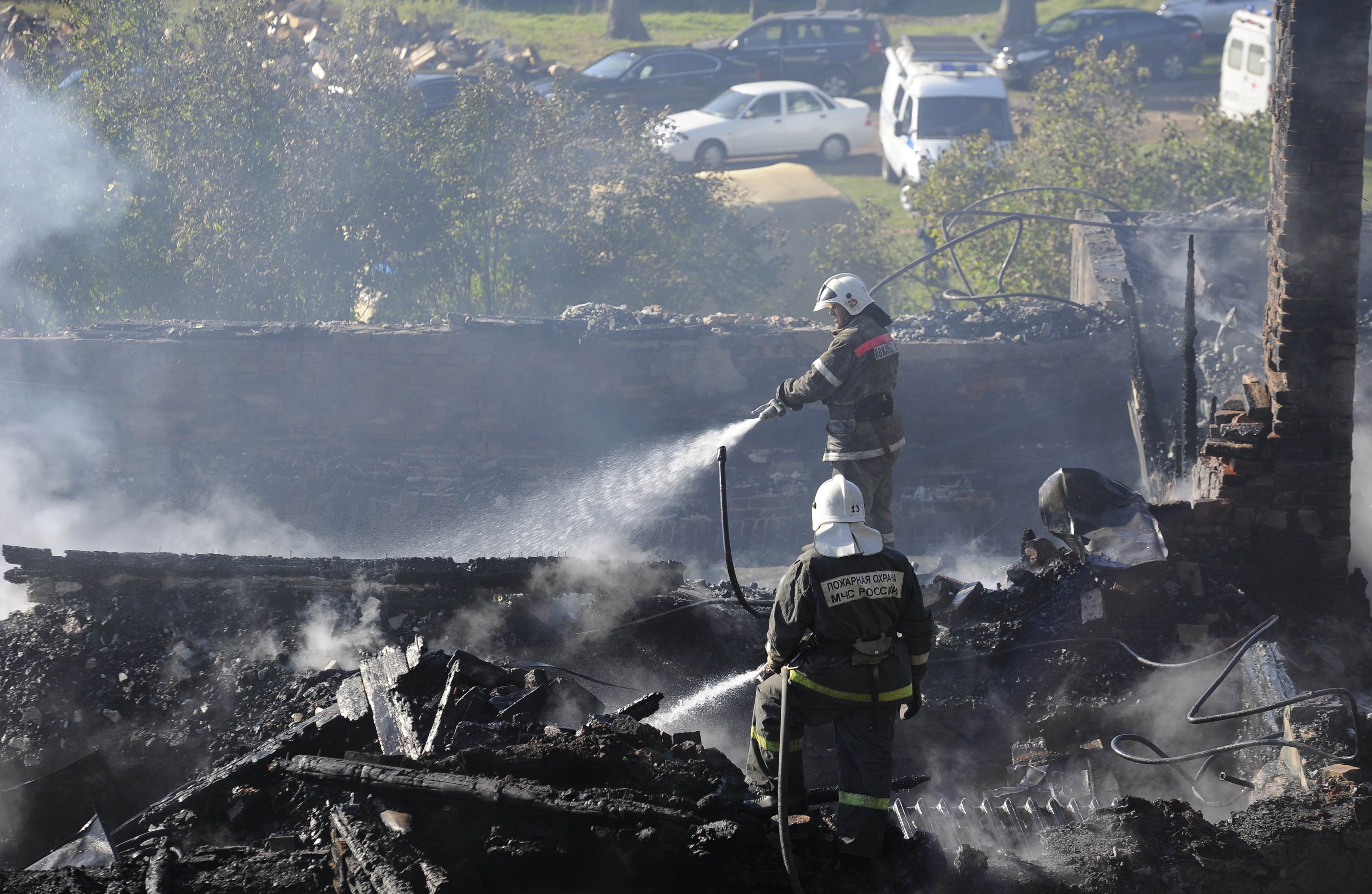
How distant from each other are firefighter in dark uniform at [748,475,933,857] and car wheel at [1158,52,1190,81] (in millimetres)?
22591

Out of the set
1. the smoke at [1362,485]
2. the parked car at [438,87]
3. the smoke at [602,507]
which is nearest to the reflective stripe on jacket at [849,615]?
the smoke at [1362,485]

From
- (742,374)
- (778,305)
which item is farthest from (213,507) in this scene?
(778,305)

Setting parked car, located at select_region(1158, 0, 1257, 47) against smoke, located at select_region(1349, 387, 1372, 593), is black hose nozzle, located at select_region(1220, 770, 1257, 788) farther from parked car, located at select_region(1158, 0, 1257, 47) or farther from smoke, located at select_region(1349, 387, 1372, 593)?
parked car, located at select_region(1158, 0, 1257, 47)

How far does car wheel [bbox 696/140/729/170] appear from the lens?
1973cm

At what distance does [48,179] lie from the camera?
1259 centimetres

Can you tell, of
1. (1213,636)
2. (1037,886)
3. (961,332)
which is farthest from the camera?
→ (961,332)

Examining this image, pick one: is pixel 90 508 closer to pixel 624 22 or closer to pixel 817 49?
pixel 817 49

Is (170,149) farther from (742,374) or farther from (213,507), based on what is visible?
(742,374)

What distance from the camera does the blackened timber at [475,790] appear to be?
13.6ft

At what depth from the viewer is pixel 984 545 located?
352 inches

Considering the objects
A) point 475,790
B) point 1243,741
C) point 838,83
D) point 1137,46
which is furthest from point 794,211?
point 475,790

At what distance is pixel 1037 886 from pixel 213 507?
7572mm

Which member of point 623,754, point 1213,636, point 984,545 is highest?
point 623,754

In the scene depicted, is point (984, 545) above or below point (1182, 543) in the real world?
below
